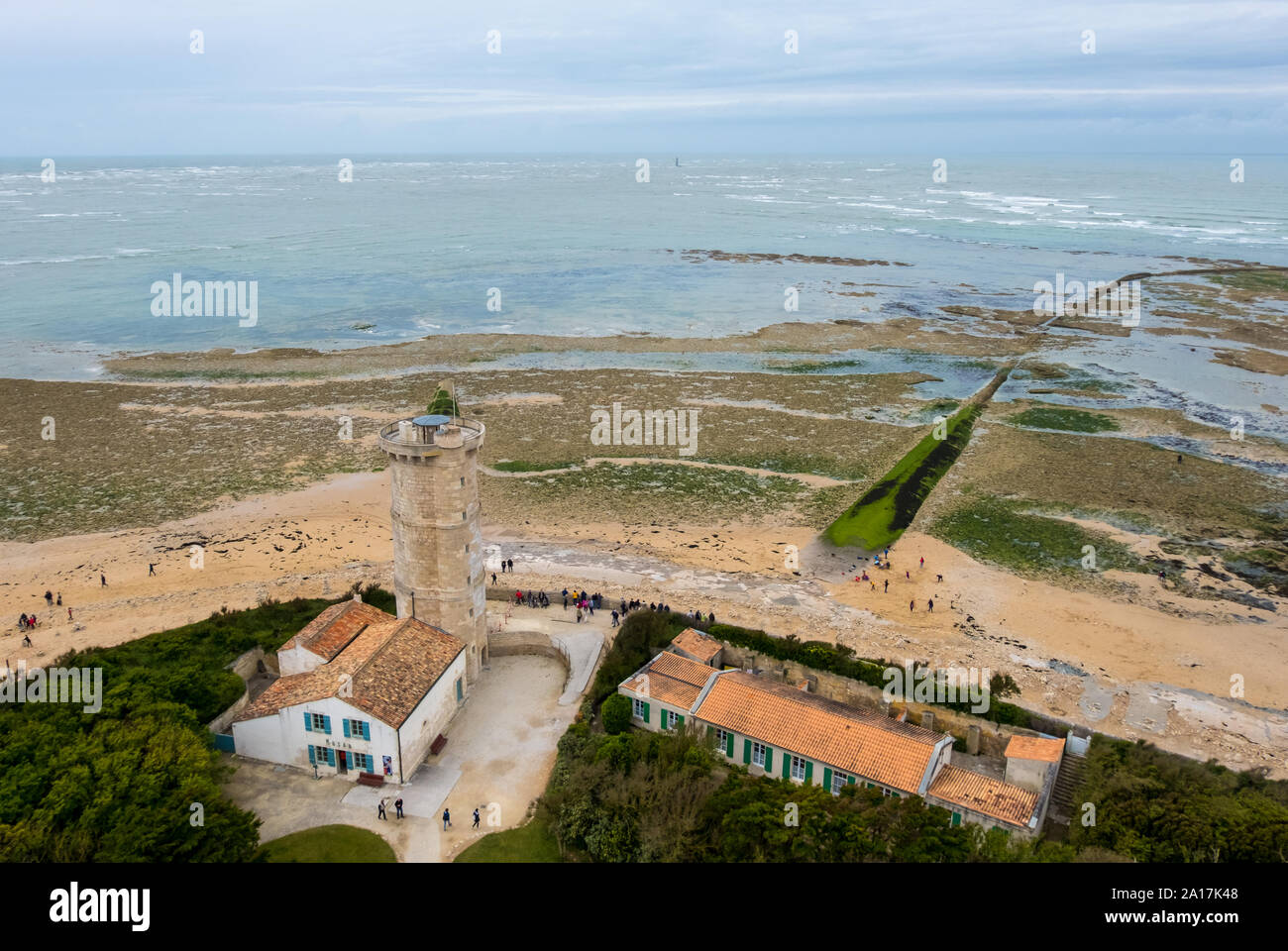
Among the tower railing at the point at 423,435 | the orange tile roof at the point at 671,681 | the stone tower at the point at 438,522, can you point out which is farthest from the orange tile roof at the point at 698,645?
the tower railing at the point at 423,435

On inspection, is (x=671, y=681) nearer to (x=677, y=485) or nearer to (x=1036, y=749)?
(x=1036, y=749)

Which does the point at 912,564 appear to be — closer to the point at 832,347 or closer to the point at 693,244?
the point at 832,347

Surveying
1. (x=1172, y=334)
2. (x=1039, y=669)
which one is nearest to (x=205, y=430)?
(x=1039, y=669)

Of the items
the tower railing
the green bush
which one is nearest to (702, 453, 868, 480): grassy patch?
the tower railing

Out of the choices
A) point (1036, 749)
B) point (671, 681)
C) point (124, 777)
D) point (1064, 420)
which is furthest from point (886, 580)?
point (1064, 420)

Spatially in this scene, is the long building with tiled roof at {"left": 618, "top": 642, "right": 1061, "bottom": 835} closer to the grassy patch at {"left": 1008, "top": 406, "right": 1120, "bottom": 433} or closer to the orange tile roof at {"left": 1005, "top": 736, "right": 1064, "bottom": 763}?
the orange tile roof at {"left": 1005, "top": 736, "right": 1064, "bottom": 763}

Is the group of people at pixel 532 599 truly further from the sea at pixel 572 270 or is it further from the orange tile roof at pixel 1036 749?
the sea at pixel 572 270
